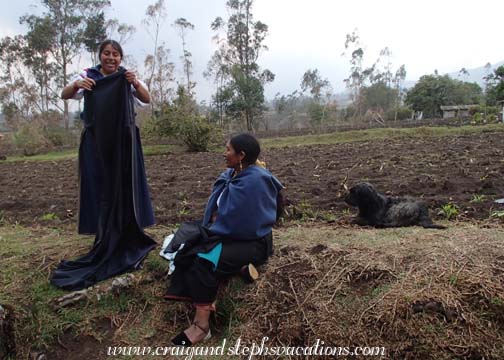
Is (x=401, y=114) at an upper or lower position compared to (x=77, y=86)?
lower

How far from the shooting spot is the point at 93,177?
337 centimetres

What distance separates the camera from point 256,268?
3.12 meters

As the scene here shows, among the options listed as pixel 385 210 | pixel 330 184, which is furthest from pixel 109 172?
pixel 330 184

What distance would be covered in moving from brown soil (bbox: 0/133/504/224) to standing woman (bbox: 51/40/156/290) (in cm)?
134

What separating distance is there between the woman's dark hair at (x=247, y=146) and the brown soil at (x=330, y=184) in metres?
1.99

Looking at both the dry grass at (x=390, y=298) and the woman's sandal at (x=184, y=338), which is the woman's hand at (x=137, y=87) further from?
the woman's sandal at (x=184, y=338)

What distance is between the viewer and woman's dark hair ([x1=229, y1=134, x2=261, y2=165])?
3.02 metres

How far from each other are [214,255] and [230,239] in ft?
0.56

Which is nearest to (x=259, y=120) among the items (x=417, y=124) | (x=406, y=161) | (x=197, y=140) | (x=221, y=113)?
(x=221, y=113)

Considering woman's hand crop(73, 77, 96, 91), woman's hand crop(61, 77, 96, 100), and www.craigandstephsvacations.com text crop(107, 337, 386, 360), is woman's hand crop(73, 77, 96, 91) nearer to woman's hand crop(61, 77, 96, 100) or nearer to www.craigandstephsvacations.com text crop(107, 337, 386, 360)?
woman's hand crop(61, 77, 96, 100)

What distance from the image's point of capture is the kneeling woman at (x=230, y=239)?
2807mm

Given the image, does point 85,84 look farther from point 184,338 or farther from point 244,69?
point 244,69

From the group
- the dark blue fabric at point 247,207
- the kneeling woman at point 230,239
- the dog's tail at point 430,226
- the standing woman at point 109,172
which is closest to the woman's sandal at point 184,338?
the kneeling woman at point 230,239

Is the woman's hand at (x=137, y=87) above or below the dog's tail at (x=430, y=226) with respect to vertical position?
above
